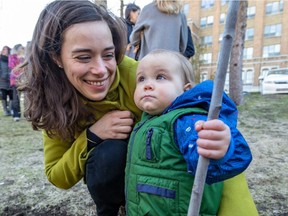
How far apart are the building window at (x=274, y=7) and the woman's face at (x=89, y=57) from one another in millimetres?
30009

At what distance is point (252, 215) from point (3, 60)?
17.8 feet

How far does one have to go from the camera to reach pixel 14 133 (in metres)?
4.08

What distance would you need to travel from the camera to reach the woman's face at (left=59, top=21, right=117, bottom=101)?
1198 mm

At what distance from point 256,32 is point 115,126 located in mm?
29777

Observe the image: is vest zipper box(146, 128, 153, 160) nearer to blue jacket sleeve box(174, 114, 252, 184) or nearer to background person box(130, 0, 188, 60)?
blue jacket sleeve box(174, 114, 252, 184)

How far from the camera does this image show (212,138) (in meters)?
0.66

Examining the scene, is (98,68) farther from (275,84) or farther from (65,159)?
(275,84)

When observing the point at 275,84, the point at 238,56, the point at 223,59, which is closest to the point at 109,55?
the point at 223,59

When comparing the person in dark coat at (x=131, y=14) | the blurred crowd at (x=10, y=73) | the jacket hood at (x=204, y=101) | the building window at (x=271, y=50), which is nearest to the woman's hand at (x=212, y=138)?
the jacket hood at (x=204, y=101)

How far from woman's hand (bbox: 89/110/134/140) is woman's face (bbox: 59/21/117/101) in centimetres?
14

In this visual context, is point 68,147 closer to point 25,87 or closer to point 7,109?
point 25,87

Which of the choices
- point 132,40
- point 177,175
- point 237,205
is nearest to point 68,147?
point 177,175

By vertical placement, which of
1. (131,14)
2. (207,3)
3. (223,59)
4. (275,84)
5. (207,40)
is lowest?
(275,84)

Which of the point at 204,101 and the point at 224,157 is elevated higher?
the point at 204,101
